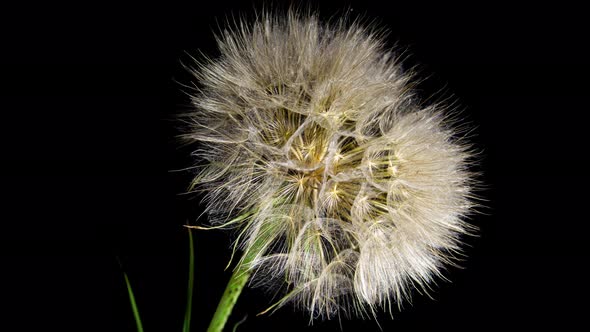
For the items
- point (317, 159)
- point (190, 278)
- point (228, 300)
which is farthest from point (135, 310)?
point (317, 159)

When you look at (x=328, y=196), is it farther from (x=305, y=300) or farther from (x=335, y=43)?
(x=335, y=43)

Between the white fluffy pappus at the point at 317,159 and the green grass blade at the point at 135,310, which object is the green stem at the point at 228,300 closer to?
the white fluffy pappus at the point at 317,159

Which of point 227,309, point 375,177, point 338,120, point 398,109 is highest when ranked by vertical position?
point 398,109

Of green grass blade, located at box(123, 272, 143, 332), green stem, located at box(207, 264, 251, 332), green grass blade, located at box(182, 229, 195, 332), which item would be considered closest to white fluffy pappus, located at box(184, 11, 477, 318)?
green stem, located at box(207, 264, 251, 332)

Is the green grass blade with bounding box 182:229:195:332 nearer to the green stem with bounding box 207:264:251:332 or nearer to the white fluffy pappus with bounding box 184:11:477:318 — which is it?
the green stem with bounding box 207:264:251:332

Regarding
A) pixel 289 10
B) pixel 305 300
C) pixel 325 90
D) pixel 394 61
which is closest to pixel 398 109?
pixel 394 61

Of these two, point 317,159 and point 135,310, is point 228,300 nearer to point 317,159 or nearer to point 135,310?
point 135,310

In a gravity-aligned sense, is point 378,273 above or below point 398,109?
below
